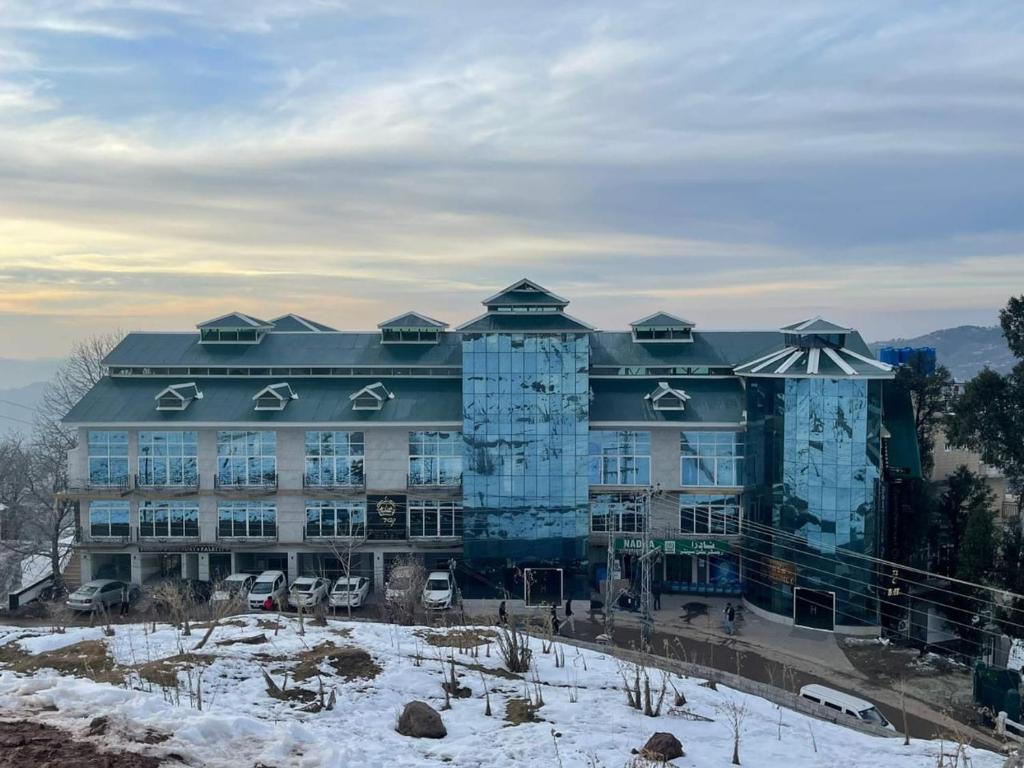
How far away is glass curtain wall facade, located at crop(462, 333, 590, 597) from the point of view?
35.0m

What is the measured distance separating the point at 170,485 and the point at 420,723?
25.1 meters

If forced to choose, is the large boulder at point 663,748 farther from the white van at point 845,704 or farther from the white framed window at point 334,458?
the white framed window at point 334,458

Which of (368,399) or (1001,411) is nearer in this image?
(1001,411)

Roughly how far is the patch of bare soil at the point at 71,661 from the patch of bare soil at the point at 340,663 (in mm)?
3270

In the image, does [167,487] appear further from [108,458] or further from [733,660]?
[733,660]

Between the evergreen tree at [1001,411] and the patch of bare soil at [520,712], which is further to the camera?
the evergreen tree at [1001,411]

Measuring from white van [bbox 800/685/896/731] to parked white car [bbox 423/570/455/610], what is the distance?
13137 millimetres

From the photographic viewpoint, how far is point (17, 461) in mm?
57625

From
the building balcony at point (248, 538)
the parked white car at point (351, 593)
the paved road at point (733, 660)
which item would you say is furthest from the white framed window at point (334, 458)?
A: the paved road at point (733, 660)

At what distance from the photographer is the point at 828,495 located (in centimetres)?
3250

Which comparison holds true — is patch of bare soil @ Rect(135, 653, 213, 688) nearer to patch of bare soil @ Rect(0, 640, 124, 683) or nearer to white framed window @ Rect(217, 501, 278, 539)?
patch of bare soil @ Rect(0, 640, 124, 683)

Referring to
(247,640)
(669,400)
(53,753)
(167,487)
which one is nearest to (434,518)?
(669,400)

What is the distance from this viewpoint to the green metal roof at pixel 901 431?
35281 millimetres

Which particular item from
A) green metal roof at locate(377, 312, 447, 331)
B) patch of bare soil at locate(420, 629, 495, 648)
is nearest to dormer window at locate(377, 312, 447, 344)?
green metal roof at locate(377, 312, 447, 331)
